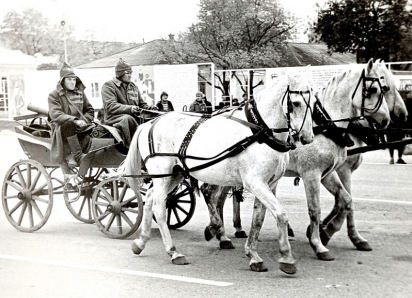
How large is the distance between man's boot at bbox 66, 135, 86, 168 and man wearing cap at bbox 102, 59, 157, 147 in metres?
0.40

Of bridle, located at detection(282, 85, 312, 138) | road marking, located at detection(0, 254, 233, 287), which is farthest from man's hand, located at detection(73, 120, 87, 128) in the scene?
bridle, located at detection(282, 85, 312, 138)

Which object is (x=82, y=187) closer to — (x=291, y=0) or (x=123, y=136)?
(x=123, y=136)

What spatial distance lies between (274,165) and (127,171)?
1.61 meters

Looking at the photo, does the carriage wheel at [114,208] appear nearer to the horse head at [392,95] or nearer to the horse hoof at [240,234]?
the horse hoof at [240,234]

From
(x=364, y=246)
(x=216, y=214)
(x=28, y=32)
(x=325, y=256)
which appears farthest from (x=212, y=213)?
(x=28, y=32)

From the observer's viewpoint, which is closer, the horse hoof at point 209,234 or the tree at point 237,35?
the tree at point 237,35

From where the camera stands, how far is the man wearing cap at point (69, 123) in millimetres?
6355

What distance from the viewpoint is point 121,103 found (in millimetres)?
6629

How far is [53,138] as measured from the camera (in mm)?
6473

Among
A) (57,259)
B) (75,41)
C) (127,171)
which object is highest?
(75,41)

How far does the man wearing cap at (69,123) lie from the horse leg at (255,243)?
2129mm

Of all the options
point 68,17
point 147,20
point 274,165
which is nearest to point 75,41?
point 68,17

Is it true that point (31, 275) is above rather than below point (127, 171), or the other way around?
below

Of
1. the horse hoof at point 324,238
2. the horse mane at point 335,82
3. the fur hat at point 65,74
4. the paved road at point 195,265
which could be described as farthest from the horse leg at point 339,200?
the fur hat at point 65,74
